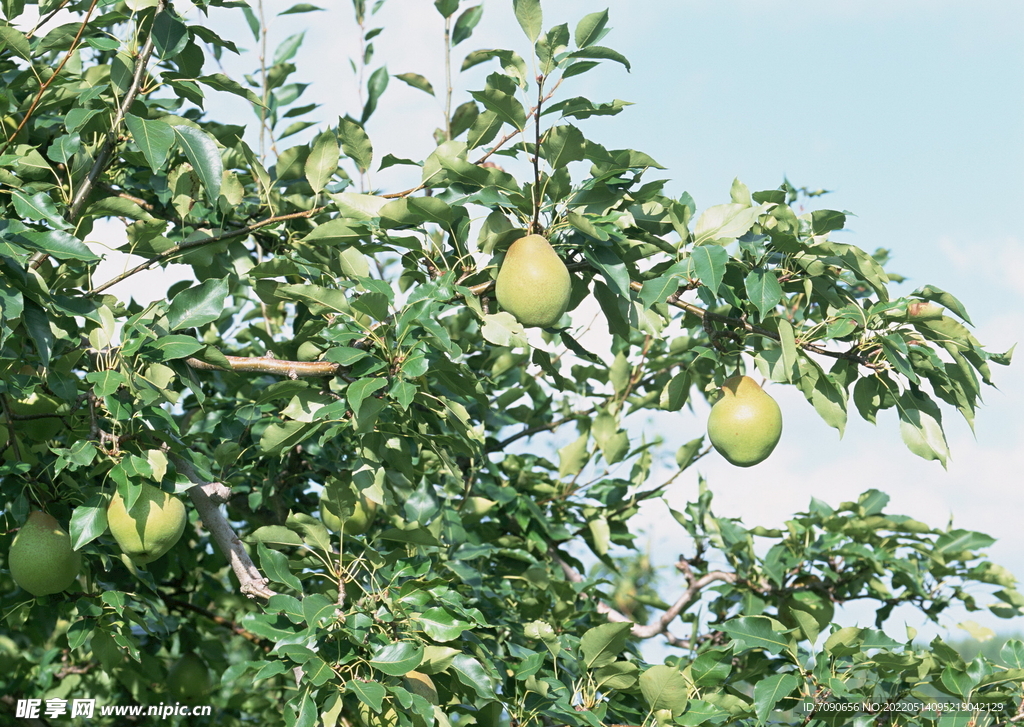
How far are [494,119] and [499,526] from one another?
1708mm

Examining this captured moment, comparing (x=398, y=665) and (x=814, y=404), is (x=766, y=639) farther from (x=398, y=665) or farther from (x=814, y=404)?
(x=398, y=665)

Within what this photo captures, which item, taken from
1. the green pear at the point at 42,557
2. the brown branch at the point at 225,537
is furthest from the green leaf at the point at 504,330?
the green pear at the point at 42,557

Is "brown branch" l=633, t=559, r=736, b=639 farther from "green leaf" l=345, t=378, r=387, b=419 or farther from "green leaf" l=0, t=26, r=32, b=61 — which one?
"green leaf" l=0, t=26, r=32, b=61

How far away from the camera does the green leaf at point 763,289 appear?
2006mm

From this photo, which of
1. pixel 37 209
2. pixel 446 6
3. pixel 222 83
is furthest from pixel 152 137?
pixel 446 6

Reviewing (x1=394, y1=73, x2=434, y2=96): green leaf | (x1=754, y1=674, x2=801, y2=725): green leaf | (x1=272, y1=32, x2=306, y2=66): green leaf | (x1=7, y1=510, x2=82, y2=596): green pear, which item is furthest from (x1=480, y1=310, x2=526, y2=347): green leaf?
(x1=272, y1=32, x2=306, y2=66): green leaf

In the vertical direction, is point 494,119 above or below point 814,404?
above

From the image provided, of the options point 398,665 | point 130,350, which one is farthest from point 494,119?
point 398,665

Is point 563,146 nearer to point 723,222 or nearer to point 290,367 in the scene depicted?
point 723,222

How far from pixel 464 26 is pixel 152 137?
65.3 inches

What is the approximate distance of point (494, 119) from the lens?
223 centimetres

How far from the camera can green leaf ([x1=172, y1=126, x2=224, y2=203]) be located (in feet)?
6.61

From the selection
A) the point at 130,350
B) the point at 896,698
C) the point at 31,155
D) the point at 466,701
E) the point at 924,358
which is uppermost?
the point at 924,358

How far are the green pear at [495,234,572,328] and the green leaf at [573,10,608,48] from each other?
0.43 meters
